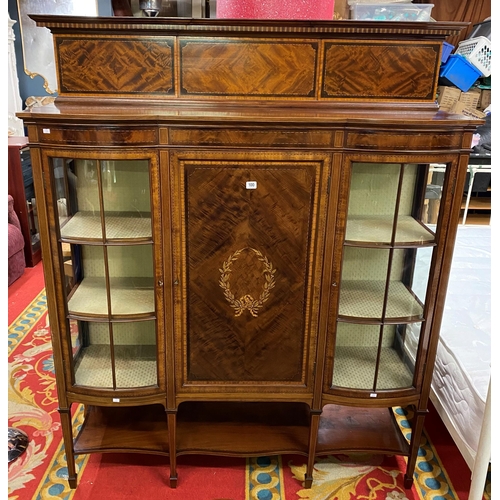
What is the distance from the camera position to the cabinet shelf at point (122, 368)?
1605mm

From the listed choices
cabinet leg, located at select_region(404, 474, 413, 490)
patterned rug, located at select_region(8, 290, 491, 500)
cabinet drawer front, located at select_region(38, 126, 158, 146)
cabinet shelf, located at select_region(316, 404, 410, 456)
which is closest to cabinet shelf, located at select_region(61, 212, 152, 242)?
cabinet drawer front, located at select_region(38, 126, 158, 146)

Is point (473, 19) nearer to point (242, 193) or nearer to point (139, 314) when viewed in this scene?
point (242, 193)

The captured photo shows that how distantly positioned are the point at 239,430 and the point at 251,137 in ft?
3.58

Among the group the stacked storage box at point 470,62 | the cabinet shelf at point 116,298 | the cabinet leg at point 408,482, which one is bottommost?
the cabinet leg at point 408,482

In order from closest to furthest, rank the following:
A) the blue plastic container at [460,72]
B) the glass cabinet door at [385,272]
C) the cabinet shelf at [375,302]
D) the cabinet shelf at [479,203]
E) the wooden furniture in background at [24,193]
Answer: the glass cabinet door at [385,272] < the cabinet shelf at [375,302] < the wooden furniture in background at [24,193] < the blue plastic container at [460,72] < the cabinet shelf at [479,203]

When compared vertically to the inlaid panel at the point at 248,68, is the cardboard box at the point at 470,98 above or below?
below

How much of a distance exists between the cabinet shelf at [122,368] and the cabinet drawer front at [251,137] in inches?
28.0

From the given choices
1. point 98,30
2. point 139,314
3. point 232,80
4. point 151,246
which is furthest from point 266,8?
point 139,314

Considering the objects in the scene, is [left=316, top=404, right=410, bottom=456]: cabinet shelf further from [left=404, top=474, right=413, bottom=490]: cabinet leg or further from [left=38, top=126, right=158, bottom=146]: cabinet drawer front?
[left=38, top=126, right=158, bottom=146]: cabinet drawer front

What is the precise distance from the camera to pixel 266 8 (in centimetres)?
149

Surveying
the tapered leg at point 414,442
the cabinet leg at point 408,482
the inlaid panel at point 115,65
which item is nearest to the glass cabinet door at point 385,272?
the tapered leg at point 414,442

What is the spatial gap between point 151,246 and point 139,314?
23cm

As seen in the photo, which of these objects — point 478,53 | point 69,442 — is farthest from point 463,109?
point 69,442

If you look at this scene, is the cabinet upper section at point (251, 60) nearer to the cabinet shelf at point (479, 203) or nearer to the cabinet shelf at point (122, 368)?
the cabinet shelf at point (122, 368)
